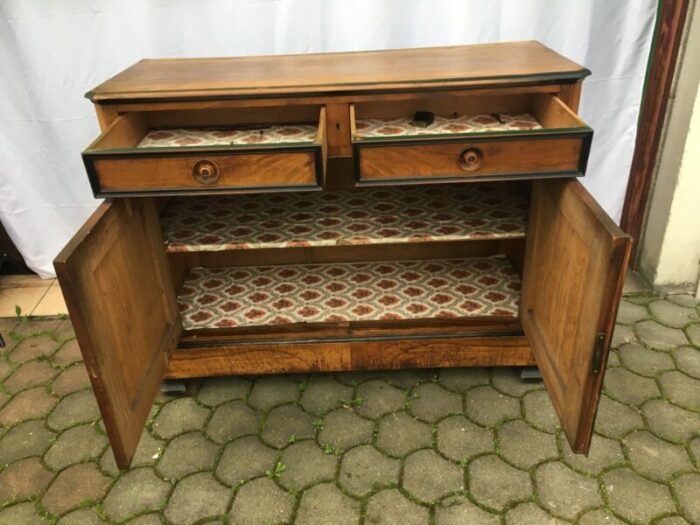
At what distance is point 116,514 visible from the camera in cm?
186

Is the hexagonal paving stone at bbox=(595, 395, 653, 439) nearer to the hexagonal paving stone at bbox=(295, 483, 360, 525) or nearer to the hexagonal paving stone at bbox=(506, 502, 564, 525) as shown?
the hexagonal paving stone at bbox=(506, 502, 564, 525)

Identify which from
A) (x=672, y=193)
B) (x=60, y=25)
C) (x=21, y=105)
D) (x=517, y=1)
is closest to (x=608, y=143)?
(x=672, y=193)

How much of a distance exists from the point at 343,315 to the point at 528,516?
953 mm

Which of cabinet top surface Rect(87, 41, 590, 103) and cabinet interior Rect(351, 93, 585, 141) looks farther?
cabinet interior Rect(351, 93, 585, 141)

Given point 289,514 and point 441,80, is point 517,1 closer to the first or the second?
point 441,80

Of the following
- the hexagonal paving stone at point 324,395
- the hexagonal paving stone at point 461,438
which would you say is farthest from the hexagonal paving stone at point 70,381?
the hexagonal paving stone at point 461,438

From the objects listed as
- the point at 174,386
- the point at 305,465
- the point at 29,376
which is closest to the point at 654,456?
the point at 305,465

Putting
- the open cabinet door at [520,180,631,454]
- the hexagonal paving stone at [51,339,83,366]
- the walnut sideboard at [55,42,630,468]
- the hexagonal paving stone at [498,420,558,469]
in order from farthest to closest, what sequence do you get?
the hexagonal paving stone at [51,339,83,366]
the hexagonal paving stone at [498,420,558,469]
the walnut sideboard at [55,42,630,468]
the open cabinet door at [520,180,631,454]

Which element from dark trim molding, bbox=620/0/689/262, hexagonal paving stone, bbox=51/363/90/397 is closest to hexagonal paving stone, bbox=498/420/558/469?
dark trim molding, bbox=620/0/689/262

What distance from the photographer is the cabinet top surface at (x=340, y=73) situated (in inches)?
68.6

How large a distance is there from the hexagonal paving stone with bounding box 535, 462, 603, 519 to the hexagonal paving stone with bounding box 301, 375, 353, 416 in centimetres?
77

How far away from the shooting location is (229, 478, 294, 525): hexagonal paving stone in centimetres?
182

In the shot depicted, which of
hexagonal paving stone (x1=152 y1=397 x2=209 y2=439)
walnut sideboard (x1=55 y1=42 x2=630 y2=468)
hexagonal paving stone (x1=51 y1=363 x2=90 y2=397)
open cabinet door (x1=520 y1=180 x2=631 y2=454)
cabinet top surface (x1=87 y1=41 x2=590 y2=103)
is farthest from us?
hexagonal paving stone (x1=51 y1=363 x2=90 y2=397)

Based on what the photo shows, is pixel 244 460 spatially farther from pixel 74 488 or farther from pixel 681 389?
pixel 681 389
